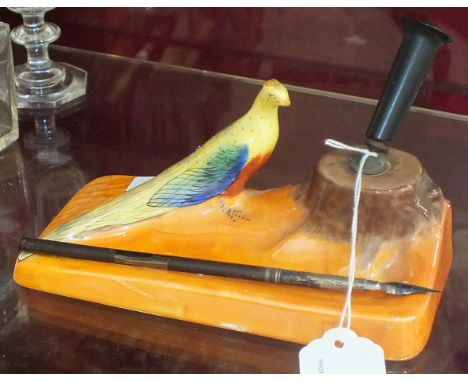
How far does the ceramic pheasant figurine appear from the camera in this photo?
1.92 ft

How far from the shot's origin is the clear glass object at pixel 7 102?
2.74ft

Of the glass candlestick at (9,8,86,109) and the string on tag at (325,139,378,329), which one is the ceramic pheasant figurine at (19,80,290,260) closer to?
the string on tag at (325,139,378,329)

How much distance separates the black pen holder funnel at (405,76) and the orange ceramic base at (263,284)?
0.26 feet

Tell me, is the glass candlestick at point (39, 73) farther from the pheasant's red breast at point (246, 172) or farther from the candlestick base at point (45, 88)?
the pheasant's red breast at point (246, 172)

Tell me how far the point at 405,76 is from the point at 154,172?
318 mm

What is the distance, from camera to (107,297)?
1.98 ft

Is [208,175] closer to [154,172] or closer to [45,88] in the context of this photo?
[154,172]

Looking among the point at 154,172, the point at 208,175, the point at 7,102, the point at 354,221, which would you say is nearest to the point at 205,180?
the point at 208,175

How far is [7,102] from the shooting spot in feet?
2.80

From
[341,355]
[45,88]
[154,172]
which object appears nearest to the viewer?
[341,355]

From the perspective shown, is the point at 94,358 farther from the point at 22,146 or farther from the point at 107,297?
the point at 22,146

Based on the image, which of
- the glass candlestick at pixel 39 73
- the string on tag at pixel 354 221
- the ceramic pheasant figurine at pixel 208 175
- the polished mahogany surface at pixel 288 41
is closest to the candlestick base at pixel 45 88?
the glass candlestick at pixel 39 73

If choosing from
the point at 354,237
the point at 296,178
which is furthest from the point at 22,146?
the point at 354,237

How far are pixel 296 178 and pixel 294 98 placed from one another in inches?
7.1
